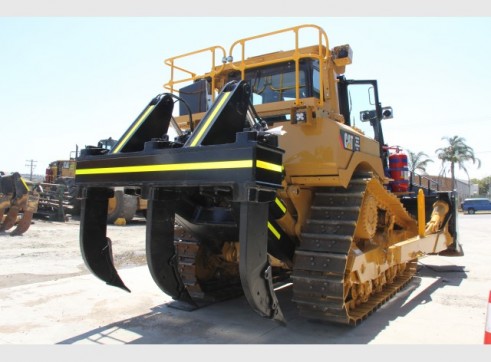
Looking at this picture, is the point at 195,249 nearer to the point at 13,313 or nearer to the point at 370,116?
the point at 13,313

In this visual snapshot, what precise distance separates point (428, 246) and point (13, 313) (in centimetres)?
586

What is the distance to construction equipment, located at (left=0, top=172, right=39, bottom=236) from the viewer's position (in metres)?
12.9

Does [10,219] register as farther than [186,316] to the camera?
Yes

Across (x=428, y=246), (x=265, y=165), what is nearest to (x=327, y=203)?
(x=265, y=165)

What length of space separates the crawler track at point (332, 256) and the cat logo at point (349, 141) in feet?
1.16

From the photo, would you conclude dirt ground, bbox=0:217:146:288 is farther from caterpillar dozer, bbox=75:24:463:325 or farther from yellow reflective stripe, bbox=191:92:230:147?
yellow reflective stripe, bbox=191:92:230:147

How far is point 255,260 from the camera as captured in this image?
3188mm

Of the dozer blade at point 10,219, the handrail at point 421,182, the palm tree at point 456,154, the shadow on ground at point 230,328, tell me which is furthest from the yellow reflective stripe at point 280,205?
the palm tree at point 456,154

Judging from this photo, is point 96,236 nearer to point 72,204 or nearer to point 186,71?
point 186,71

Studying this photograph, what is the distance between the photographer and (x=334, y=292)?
394 cm

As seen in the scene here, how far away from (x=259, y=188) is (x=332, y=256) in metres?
1.33

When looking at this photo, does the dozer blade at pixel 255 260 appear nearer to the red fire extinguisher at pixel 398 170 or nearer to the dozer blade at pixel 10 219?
the red fire extinguisher at pixel 398 170

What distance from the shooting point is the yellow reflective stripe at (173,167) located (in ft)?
10.4

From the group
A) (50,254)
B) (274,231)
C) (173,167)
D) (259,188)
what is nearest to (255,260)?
(259,188)
